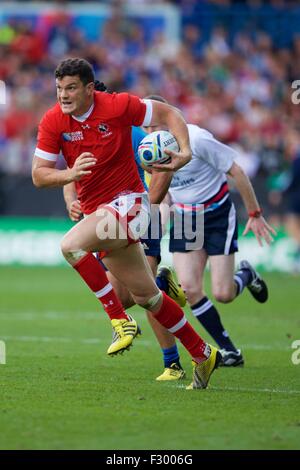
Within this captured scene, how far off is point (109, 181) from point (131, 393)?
157cm

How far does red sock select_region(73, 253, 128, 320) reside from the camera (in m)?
7.58

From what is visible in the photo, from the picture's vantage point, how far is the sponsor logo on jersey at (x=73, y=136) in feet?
24.9

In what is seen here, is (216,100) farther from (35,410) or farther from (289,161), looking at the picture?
(35,410)

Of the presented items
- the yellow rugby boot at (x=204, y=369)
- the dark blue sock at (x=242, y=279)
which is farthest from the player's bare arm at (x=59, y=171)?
the dark blue sock at (x=242, y=279)

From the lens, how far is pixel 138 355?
34.0ft

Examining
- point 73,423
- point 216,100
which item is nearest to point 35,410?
point 73,423

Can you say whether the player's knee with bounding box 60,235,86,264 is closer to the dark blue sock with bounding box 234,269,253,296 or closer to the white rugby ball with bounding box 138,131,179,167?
the white rugby ball with bounding box 138,131,179,167

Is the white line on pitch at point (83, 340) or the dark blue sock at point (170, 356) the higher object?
the dark blue sock at point (170, 356)

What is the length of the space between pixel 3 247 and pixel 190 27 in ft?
24.5

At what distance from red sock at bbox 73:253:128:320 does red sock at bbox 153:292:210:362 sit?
11.5 inches

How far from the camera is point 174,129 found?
7.66 metres

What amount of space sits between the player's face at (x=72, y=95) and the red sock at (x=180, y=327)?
1.54 m

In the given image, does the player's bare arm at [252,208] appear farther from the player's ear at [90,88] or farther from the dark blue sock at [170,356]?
the player's ear at [90,88]

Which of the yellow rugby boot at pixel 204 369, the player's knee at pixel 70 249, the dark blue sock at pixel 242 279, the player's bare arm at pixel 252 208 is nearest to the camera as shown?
the player's knee at pixel 70 249
